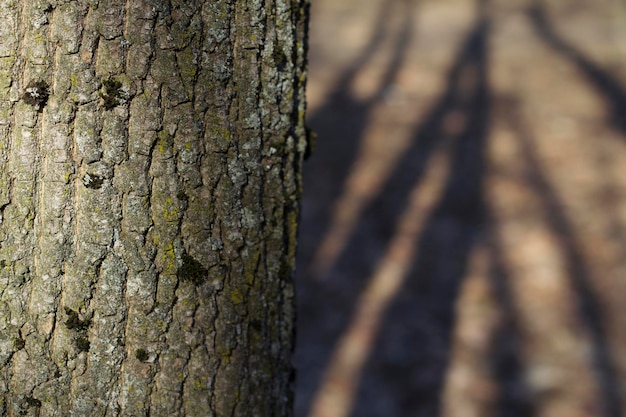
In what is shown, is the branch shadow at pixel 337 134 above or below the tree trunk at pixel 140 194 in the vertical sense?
above

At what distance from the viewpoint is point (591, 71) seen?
7.06 m

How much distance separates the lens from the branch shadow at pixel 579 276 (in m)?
3.62

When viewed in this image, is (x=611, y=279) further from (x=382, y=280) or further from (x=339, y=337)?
(x=339, y=337)

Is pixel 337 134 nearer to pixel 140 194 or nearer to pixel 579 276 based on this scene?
pixel 579 276

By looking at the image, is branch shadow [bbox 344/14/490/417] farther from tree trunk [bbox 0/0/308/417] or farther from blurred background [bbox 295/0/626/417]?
tree trunk [bbox 0/0/308/417]

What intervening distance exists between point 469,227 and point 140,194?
167 inches

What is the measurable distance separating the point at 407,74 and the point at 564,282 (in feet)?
12.9

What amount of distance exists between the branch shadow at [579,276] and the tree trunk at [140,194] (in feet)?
9.55

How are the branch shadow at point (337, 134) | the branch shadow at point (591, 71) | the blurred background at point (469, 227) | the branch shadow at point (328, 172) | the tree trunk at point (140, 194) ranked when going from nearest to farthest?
the tree trunk at point (140, 194), the blurred background at point (469, 227), the branch shadow at point (328, 172), the branch shadow at point (337, 134), the branch shadow at point (591, 71)

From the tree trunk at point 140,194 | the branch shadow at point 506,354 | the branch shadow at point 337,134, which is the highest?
the branch shadow at point 337,134

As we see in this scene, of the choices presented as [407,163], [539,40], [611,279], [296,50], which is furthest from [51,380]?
[539,40]

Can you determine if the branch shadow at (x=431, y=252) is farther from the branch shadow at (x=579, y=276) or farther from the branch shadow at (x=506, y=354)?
the branch shadow at (x=579, y=276)

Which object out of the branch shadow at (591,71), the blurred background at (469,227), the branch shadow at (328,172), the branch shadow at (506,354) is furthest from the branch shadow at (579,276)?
the branch shadow at (328,172)

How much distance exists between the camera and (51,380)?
1.27 m
